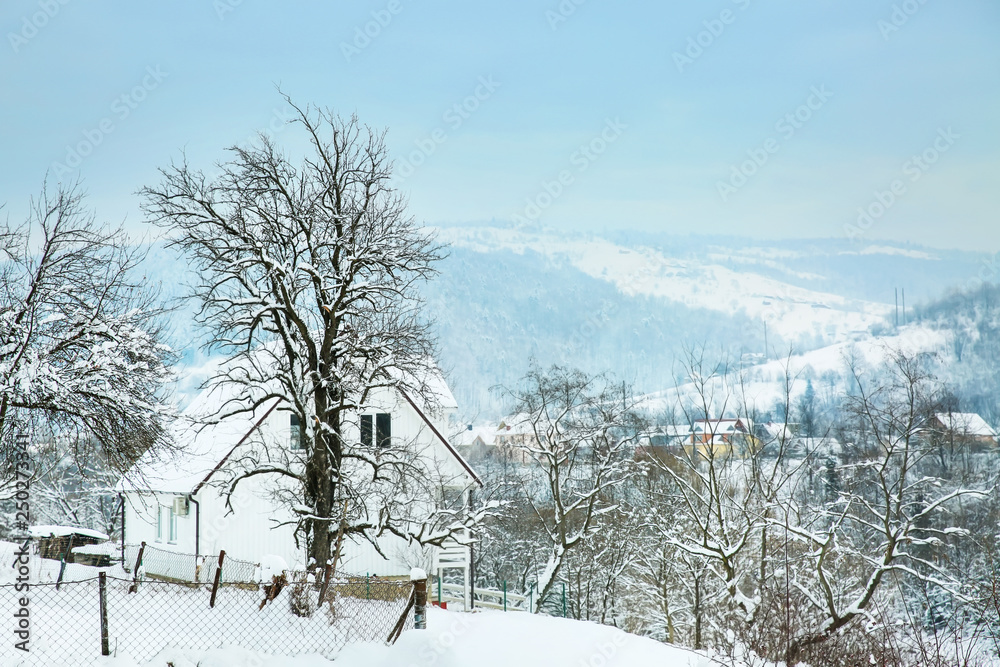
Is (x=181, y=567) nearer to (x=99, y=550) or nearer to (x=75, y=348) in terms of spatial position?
(x=99, y=550)

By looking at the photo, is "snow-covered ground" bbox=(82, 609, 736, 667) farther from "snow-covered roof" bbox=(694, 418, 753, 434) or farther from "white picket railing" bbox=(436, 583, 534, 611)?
"white picket railing" bbox=(436, 583, 534, 611)

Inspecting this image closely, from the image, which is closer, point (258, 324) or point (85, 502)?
point (258, 324)

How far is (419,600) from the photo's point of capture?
8.77 m

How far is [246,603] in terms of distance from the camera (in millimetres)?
9852

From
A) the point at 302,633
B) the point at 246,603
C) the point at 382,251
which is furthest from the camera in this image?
the point at 382,251

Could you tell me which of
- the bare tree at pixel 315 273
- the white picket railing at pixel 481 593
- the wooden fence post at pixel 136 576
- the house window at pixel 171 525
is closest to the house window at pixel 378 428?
the white picket railing at pixel 481 593

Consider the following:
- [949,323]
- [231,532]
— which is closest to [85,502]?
[231,532]

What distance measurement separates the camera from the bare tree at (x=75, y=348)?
10242mm

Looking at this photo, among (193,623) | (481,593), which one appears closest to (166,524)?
(481,593)

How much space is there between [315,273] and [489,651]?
826cm

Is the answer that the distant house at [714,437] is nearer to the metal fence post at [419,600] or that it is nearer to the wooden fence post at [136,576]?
the metal fence post at [419,600]

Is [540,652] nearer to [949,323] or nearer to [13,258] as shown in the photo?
[13,258]

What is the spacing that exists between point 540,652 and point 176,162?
11786 millimetres

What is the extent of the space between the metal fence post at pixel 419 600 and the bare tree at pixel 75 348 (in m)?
4.83
